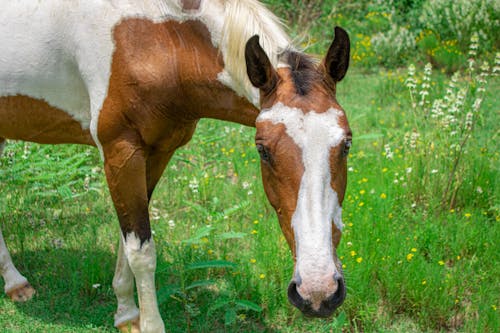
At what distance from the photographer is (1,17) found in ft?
9.87

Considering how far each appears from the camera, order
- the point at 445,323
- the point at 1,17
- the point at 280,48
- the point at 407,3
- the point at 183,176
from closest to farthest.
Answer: the point at 280,48
the point at 1,17
the point at 445,323
the point at 183,176
the point at 407,3

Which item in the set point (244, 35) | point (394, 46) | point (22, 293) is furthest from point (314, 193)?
point (394, 46)

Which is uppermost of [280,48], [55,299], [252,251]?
[280,48]

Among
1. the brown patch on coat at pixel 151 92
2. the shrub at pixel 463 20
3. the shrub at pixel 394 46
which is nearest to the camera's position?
the brown patch on coat at pixel 151 92

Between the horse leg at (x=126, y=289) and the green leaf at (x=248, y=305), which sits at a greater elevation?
the green leaf at (x=248, y=305)

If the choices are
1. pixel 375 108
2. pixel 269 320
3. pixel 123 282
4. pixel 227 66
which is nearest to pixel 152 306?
pixel 123 282

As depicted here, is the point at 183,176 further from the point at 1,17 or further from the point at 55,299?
the point at 1,17

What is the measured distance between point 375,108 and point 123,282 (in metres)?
4.20

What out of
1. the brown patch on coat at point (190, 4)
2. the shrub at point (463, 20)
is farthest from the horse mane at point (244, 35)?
the shrub at point (463, 20)

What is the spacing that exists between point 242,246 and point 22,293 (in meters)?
1.42

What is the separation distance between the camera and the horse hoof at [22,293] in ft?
12.0

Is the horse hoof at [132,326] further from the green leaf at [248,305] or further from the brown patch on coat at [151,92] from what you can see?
the brown patch on coat at [151,92]

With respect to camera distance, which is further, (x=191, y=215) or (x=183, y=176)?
(x=183, y=176)

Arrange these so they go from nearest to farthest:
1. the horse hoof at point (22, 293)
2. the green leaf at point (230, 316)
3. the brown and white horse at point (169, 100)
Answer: the brown and white horse at point (169, 100), the green leaf at point (230, 316), the horse hoof at point (22, 293)
